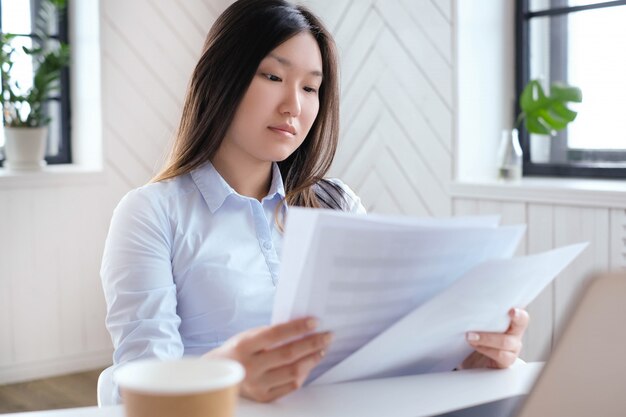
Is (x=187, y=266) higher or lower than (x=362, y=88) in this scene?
lower

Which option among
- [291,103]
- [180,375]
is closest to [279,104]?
[291,103]

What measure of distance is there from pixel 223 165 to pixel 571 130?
6.27 ft

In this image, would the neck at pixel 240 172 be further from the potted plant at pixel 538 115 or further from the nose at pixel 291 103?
the potted plant at pixel 538 115

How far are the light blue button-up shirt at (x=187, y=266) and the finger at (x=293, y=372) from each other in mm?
390

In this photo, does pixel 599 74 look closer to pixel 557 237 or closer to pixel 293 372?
pixel 557 237

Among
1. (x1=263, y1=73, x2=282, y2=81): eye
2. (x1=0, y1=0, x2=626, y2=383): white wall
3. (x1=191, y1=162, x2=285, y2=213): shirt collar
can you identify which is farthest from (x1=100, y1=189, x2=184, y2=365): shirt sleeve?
(x1=0, y1=0, x2=626, y2=383): white wall

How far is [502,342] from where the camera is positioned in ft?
3.40

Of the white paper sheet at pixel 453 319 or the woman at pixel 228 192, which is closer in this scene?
the white paper sheet at pixel 453 319

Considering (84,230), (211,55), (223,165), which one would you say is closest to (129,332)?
(223,165)

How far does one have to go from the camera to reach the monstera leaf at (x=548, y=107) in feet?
9.46

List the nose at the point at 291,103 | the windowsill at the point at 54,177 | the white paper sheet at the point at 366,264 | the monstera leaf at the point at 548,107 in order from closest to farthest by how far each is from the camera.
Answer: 1. the white paper sheet at the point at 366,264
2. the nose at the point at 291,103
3. the monstera leaf at the point at 548,107
4. the windowsill at the point at 54,177

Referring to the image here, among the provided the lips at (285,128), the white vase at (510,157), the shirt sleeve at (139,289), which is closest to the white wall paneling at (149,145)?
the white vase at (510,157)

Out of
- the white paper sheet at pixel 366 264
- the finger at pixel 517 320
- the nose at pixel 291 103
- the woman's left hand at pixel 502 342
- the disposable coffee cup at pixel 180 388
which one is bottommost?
the woman's left hand at pixel 502 342

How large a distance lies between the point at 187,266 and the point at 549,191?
170cm
